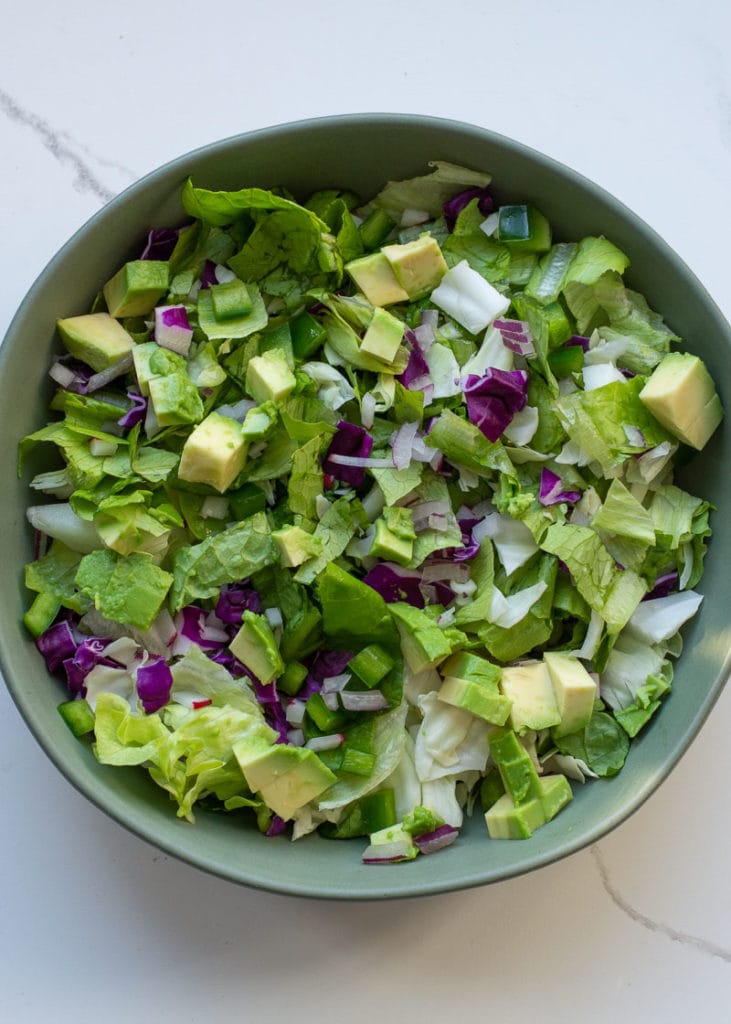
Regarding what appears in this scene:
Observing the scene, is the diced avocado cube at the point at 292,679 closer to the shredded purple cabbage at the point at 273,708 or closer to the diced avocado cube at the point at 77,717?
the shredded purple cabbage at the point at 273,708

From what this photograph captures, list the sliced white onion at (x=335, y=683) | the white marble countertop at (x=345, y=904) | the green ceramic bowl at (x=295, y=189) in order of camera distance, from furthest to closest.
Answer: the white marble countertop at (x=345, y=904) → the sliced white onion at (x=335, y=683) → the green ceramic bowl at (x=295, y=189)

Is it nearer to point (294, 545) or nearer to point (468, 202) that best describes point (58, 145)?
point (468, 202)

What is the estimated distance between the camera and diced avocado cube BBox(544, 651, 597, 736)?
151 cm

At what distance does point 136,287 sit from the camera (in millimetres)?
1548

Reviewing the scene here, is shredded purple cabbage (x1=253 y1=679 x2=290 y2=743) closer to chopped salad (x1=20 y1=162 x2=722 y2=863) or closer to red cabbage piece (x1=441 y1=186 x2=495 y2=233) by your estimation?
chopped salad (x1=20 y1=162 x2=722 y2=863)

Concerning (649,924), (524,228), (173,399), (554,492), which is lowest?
(649,924)

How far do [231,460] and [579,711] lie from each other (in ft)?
2.13

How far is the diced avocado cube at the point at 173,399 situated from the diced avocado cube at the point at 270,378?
96mm

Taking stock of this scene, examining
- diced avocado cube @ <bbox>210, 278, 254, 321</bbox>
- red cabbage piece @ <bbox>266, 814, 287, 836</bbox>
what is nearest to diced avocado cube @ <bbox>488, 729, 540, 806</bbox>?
red cabbage piece @ <bbox>266, 814, 287, 836</bbox>

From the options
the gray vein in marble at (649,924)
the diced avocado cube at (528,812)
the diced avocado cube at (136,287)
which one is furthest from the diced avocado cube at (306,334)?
the gray vein in marble at (649,924)

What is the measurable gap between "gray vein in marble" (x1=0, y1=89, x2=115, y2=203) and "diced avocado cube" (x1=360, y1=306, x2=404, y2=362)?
22.0 inches

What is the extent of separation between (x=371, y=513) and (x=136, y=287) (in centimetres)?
50

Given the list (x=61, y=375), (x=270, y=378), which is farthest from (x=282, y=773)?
(x=61, y=375)

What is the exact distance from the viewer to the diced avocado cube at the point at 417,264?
1.57 m
